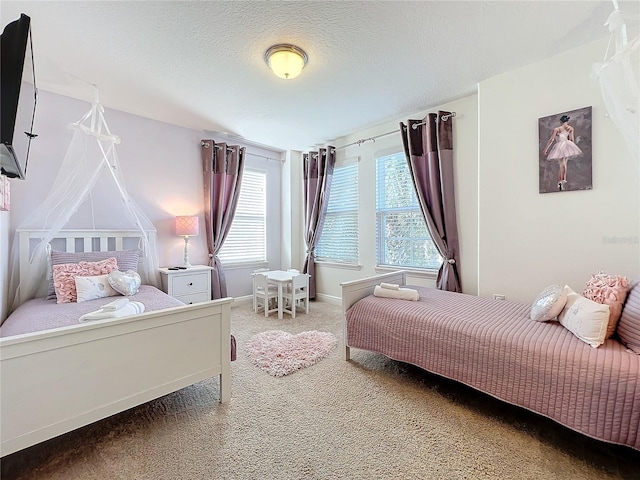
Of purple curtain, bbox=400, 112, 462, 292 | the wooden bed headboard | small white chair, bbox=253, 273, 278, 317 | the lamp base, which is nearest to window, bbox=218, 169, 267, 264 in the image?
the lamp base

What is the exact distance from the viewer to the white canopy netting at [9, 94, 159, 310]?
2604 millimetres

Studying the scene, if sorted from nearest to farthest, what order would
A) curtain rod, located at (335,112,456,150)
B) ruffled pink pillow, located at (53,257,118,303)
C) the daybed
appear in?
the daybed < ruffled pink pillow, located at (53,257,118,303) < curtain rod, located at (335,112,456,150)

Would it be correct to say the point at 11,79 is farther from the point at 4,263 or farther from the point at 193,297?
the point at 193,297

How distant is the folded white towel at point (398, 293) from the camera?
2485 mm

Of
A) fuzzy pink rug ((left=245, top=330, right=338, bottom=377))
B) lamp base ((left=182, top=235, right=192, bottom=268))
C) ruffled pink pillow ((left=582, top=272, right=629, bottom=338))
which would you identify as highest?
lamp base ((left=182, top=235, right=192, bottom=268))

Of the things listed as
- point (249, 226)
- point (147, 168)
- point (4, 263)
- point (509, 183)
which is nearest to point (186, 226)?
point (147, 168)

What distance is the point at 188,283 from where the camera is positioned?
11.4 ft

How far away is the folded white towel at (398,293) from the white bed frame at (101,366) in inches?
53.4

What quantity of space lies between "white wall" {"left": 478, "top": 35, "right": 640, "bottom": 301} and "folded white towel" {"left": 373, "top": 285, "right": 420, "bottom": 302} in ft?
3.10

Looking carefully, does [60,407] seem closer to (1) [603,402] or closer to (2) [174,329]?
(2) [174,329]

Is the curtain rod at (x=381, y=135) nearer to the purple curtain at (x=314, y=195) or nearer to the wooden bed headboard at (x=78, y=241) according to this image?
the purple curtain at (x=314, y=195)

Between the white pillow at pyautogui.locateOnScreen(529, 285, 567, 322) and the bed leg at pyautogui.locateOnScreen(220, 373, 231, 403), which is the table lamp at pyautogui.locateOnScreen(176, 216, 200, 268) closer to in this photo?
the bed leg at pyautogui.locateOnScreen(220, 373, 231, 403)

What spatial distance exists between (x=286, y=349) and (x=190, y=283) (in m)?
1.54

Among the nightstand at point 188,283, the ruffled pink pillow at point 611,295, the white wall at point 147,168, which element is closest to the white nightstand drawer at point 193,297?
the nightstand at point 188,283
